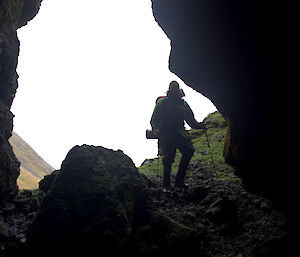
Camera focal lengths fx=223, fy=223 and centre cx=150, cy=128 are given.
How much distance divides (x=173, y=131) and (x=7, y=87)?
1004 cm

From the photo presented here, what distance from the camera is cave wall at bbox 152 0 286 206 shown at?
213 inches

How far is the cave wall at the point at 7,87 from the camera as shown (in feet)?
35.2

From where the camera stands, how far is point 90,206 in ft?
23.6

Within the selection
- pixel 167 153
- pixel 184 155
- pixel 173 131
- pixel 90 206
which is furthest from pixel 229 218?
pixel 173 131

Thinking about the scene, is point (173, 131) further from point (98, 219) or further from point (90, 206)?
point (98, 219)

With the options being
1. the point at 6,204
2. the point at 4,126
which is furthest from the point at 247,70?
the point at 4,126

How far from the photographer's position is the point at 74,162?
27.1 ft

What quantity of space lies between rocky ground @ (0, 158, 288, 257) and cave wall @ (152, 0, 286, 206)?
857 millimetres

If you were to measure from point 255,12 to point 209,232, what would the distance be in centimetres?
652

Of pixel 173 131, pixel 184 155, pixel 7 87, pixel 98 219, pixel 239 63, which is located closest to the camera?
pixel 239 63

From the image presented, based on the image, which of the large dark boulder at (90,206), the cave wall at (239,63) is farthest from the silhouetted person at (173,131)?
the large dark boulder at (90,206)

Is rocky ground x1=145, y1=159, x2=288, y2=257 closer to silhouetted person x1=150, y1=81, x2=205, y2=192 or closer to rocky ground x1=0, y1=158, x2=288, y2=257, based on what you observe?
rocky ground x1=0, y1=158, x2=288, y2=257

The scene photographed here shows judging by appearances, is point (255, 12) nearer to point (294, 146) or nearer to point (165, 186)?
point (294, 146)

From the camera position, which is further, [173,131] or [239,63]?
[173,131]
